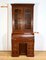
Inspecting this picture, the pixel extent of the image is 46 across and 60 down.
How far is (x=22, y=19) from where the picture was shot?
5230 mm

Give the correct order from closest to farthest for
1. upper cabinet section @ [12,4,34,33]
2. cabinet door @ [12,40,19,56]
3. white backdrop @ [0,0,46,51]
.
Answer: cabinet door @ [12,40,19,56] < upper cabinet section @ [12,4,34,33] < white backdrop @ [0,0,46,51]

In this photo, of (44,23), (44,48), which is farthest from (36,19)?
(44,48)

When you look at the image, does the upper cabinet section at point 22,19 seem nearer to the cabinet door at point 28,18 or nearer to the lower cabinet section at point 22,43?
the cabinet door at point 28,18

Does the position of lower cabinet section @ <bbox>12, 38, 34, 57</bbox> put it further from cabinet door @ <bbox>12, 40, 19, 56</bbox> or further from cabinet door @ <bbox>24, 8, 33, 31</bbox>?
A: cabinet door @ <bbox>24, 8, 33, 31</bbox>

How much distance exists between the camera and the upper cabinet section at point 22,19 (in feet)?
17.0

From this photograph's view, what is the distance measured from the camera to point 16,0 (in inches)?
226

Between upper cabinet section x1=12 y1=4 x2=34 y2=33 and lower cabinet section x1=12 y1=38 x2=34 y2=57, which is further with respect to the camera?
upper cabinet section x1=12 y1=4 x2=34 y2=33

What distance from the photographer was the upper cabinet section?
518cm

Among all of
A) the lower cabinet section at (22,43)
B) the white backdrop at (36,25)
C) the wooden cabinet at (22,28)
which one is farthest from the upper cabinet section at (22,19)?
the white backdrop at (36,25)

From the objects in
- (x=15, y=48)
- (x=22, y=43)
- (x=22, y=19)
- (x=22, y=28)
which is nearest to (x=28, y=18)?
(x=22, y=19)

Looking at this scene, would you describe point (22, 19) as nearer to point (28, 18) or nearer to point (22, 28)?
point (28, 18)

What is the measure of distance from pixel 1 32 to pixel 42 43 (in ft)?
5.60

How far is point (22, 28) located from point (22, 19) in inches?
12.7

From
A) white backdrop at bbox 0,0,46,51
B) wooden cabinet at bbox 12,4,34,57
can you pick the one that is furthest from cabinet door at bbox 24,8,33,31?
white backdrop at bbox 0,0,46,51
